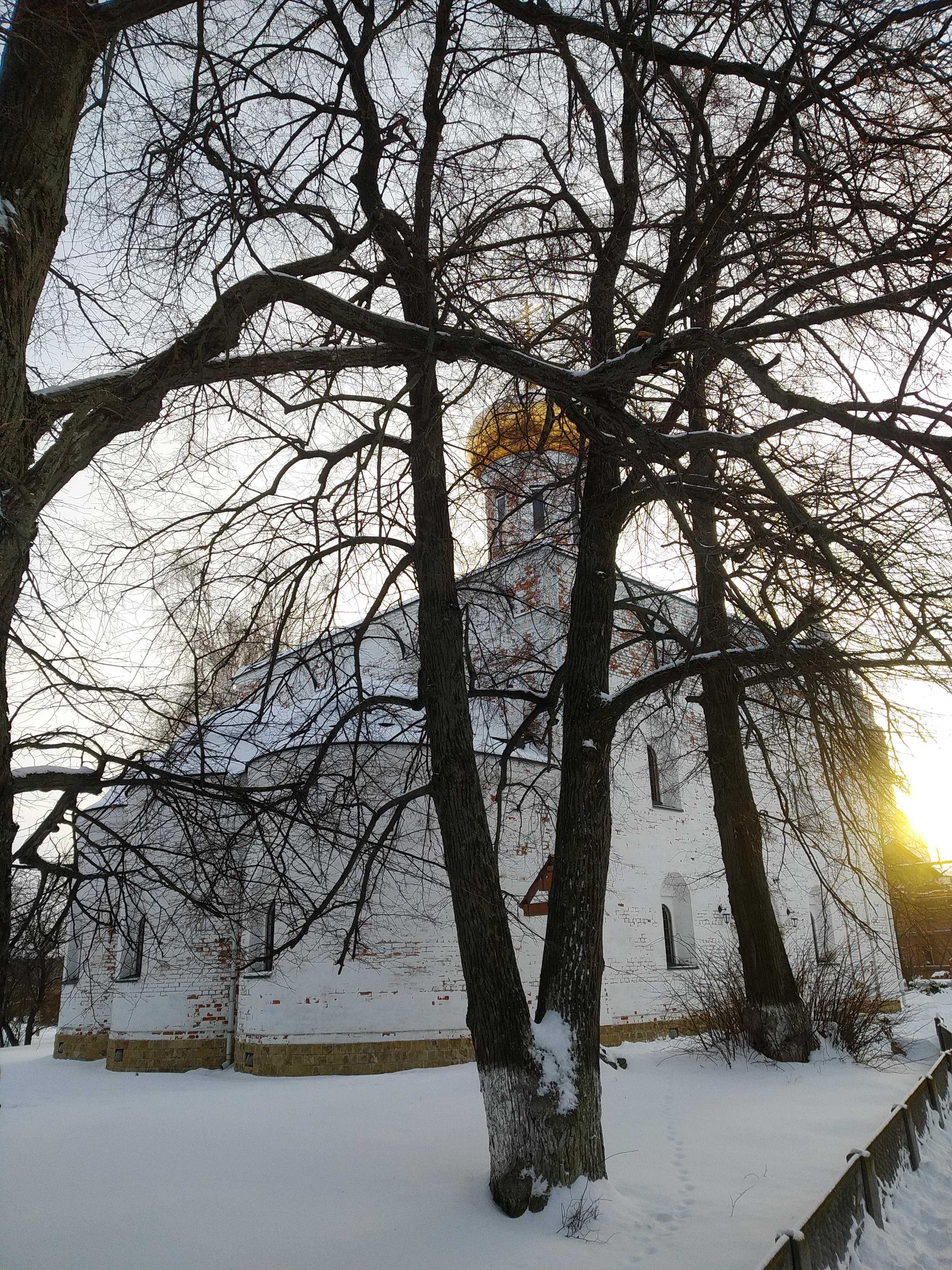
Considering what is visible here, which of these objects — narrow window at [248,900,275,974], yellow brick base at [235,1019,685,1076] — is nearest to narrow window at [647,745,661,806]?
yellow brick base at [235,1019,685,1076]

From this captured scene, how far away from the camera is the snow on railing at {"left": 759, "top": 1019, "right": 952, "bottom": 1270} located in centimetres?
362

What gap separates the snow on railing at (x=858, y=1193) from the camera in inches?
143

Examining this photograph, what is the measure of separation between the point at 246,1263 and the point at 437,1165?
211 cm

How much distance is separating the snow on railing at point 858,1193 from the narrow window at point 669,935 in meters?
10.9

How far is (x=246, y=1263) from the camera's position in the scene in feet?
16.0

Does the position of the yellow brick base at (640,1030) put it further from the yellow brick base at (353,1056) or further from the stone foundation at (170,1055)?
the stone foundation at (170,1055)

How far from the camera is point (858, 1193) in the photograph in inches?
196

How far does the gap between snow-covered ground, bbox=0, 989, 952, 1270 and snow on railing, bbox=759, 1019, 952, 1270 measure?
183 millimetres

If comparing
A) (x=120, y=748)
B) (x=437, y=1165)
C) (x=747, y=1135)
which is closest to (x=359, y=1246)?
(x=437, y=1165)

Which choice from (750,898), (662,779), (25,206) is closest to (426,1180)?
(750,898)

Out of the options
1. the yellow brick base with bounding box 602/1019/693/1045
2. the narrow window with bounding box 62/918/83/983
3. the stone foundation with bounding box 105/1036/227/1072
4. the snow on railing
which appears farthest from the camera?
the narrow window with bounding box 62/918/83/983

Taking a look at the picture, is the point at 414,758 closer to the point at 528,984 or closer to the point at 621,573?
the point at 621,573

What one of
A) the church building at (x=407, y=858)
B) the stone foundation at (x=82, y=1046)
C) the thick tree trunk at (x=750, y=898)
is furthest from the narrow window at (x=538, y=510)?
the stone foundation at (x=82, y=1046)

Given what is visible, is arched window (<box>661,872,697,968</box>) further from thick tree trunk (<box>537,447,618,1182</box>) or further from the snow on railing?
thick tree trunk (<box>537,447,618,1182</box>)
